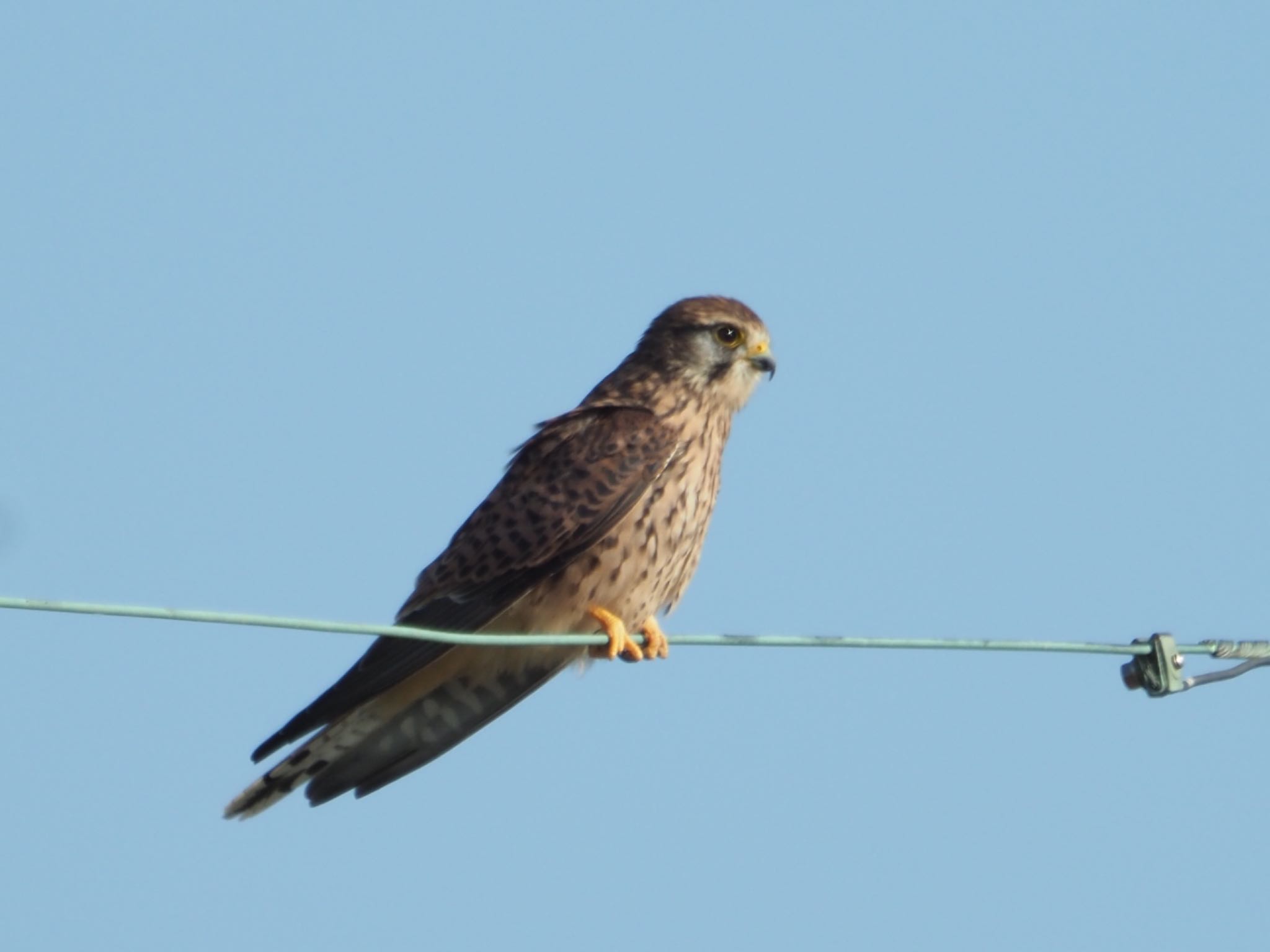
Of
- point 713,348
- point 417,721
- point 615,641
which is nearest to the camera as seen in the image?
point 615,641

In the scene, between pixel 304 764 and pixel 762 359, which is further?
pixel 762 359

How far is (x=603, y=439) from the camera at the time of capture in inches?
241

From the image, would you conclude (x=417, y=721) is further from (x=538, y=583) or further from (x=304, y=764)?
(x=538, y=583)

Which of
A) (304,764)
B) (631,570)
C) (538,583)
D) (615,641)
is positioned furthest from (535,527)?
(304,764)

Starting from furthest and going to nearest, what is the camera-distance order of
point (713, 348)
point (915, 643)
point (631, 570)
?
point (713, 348) → point (631, 570) → point (915, 643)

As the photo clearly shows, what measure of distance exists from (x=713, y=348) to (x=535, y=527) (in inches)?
38.5

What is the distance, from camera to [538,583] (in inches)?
234

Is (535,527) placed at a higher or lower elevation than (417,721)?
higher

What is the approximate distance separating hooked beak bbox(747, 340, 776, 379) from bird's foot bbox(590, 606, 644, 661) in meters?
1.13

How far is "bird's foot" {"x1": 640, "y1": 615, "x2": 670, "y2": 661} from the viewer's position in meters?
5.76

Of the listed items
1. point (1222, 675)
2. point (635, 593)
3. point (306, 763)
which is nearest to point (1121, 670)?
point (1222, 675)

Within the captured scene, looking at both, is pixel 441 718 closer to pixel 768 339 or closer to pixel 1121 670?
pixel 768 339

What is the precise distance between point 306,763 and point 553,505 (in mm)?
1056

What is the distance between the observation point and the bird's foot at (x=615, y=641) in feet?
18.9
